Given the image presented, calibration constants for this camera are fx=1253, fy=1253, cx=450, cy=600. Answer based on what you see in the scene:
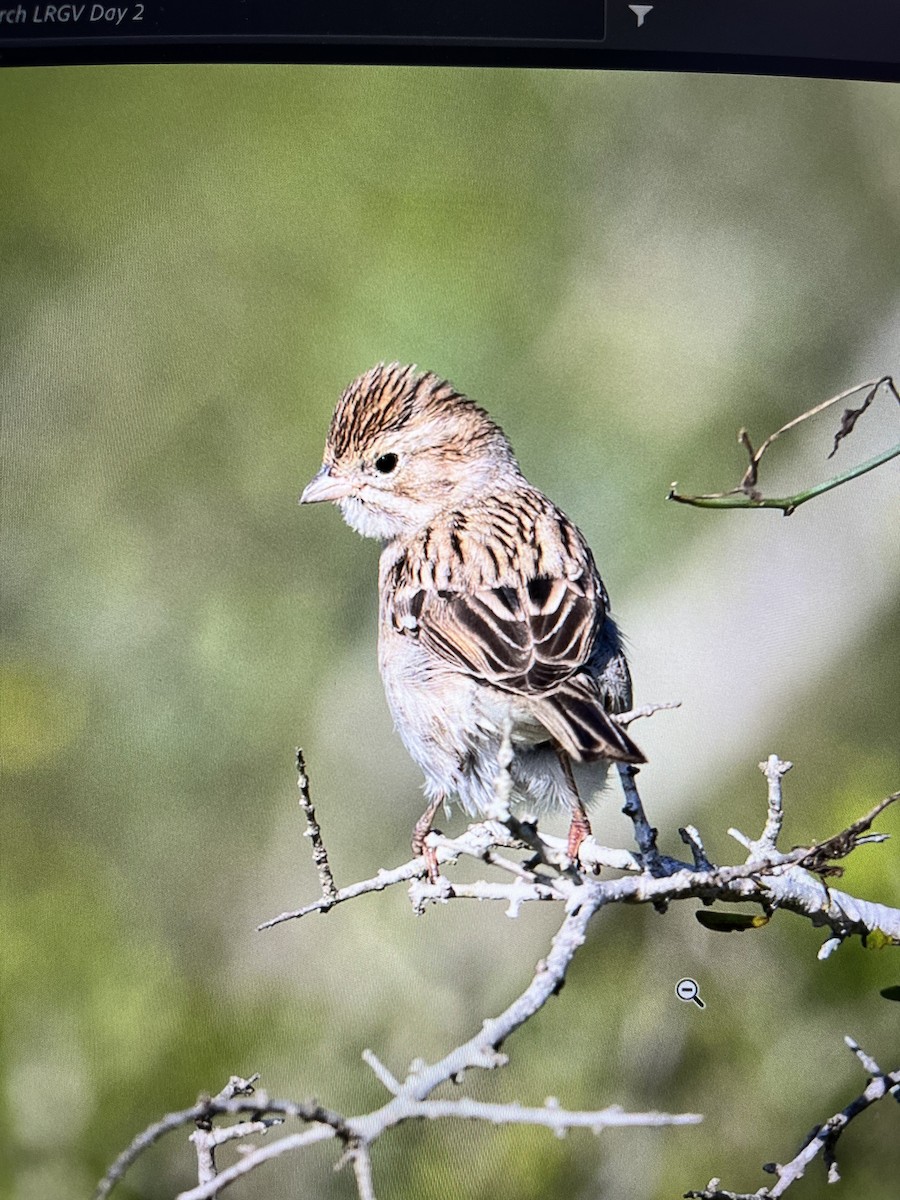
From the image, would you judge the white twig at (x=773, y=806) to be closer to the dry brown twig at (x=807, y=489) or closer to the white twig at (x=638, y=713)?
the white twig at (x=638, y=713)

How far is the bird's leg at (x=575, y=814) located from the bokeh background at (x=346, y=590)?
0.20 feet

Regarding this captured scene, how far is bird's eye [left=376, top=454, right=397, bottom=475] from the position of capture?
268cm

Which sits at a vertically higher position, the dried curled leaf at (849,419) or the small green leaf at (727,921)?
the dried curled leaf at (849,419)

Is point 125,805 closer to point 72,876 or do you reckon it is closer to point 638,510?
point 72,876

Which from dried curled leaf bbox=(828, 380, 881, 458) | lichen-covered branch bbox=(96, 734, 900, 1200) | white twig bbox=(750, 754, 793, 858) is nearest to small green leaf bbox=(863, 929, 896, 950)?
lichen-covered branch bbox=(96, 734, 900, 1200)

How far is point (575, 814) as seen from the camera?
242cm

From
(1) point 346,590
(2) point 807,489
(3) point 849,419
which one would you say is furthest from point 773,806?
(1) point 346,590

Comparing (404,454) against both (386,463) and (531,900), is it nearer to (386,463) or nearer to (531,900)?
(386,463)

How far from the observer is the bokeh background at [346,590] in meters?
2.21

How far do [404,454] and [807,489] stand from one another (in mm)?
859

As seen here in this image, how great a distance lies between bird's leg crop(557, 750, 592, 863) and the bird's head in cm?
63

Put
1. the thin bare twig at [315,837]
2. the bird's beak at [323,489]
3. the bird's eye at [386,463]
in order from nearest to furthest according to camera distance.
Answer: the thin bare twig at [315,837], the bird's beak at [323,489], the bird's eye at [386,463]

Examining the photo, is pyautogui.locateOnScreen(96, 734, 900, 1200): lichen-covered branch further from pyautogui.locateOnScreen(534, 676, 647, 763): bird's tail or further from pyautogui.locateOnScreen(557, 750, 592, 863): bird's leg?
pyautogui.locateOnScreen(534, 676, 647, 763): bird's tail

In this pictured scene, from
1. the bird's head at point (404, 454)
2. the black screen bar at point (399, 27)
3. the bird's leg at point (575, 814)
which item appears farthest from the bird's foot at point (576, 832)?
the black screen bar at point (399, 27)
